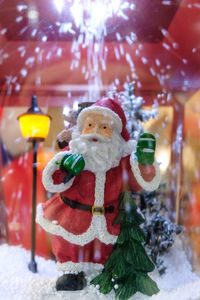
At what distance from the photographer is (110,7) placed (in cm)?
99

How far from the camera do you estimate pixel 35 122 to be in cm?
112

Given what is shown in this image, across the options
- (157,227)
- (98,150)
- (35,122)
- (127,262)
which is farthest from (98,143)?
(157,227)

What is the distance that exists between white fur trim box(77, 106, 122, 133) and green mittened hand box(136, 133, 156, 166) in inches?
5.0

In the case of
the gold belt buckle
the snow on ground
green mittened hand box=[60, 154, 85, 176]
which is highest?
green mittened hand box=[60, 154, 85, 176]

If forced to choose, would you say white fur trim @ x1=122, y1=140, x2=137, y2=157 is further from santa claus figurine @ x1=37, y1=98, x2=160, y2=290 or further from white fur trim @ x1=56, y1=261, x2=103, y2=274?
white fur trim @ x1=56, y1=261, x2=103, y2=274

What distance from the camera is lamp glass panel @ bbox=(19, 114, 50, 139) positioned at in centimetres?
110

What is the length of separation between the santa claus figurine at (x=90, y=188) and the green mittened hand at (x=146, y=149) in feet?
0.14

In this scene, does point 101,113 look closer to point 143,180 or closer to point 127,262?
point 143,180

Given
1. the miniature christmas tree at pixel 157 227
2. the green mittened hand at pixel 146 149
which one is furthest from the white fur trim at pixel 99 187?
the miniature christmas tree at pixel 157 227

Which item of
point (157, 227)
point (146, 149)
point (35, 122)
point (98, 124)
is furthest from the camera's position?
point (157, 227)

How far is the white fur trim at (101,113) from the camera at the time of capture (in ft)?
2.59

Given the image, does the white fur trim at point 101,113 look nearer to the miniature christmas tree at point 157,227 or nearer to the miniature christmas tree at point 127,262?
the miniature christmas tree at point 127,262

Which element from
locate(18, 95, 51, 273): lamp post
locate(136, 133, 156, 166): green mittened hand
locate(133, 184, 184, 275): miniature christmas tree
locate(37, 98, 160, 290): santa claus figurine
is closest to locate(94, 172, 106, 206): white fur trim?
locate(37, 98, 160, 290): santa claus figurine

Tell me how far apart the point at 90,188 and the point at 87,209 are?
0.05m
